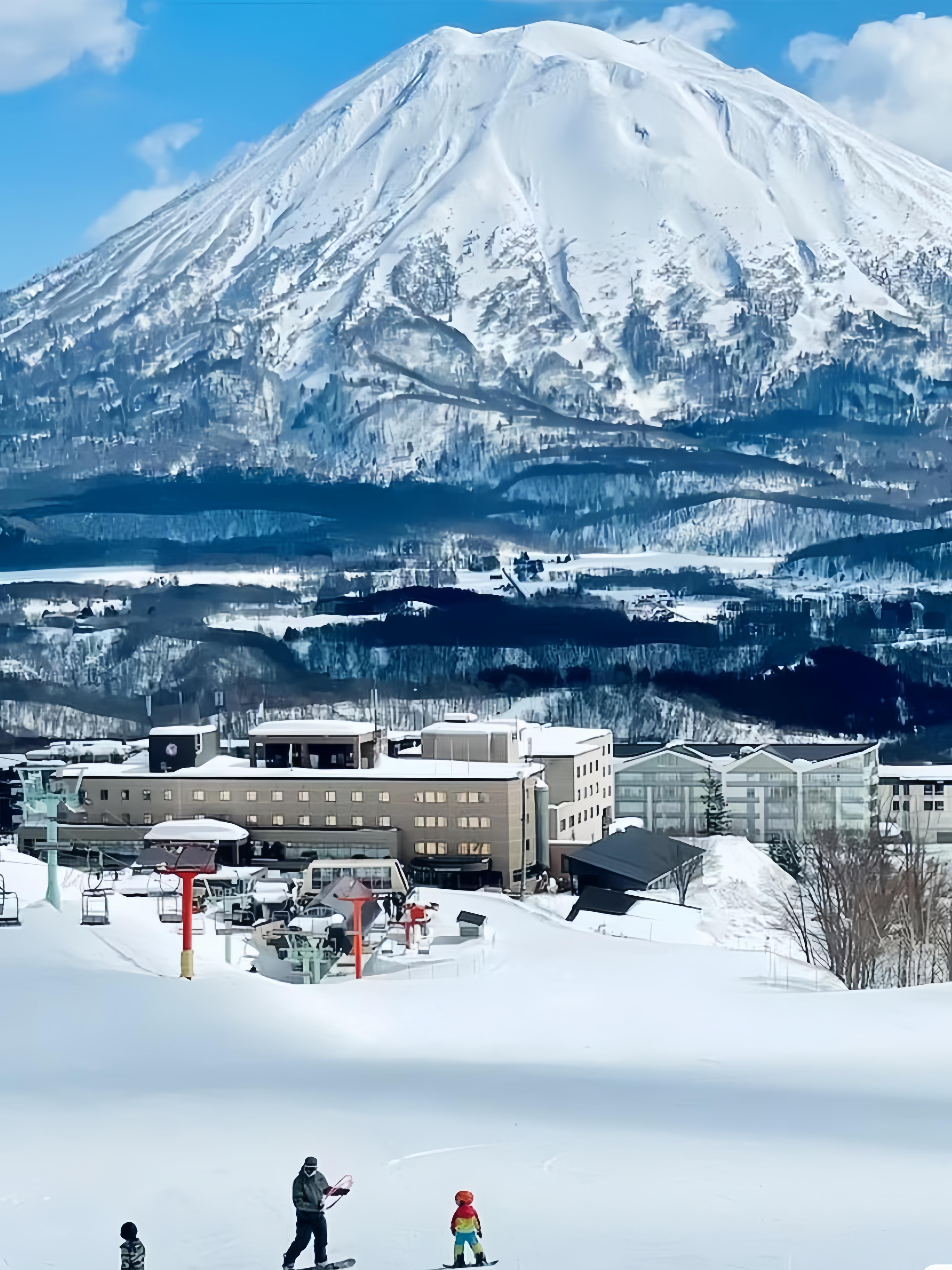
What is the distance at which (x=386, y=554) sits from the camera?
124 metres

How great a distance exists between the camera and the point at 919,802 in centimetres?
4753

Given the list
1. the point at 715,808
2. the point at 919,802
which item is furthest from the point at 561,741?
the point at 919,802

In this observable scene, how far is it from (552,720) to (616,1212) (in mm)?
61598

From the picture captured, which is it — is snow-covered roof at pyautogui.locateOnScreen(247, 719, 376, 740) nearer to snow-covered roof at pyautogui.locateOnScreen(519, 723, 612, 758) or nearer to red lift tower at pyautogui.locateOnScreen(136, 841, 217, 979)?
snow-covered roof at pyautogui.locateOnScreen(519, 723, 612, 758)

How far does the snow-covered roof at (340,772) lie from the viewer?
35.6 metres

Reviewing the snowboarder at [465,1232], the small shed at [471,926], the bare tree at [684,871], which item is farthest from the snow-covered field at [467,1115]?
Result: the bare tree at [684,871]

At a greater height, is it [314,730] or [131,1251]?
[314,730]

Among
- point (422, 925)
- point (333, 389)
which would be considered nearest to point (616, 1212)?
point (422, 925)

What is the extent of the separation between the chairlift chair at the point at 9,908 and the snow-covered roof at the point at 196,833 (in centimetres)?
1419

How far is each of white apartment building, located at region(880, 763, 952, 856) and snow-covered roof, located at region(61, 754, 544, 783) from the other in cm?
1219

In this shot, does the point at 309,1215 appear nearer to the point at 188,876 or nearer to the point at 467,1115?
the point at 467,1115

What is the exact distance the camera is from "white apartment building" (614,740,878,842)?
45875 millimetres

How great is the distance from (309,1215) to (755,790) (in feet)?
129

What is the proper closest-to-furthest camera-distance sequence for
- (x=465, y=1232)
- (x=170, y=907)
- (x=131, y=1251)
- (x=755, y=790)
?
(x=131, y=1251) → (x=465, y=1232) → (x=170, y=907) → (x=755, y=790)
